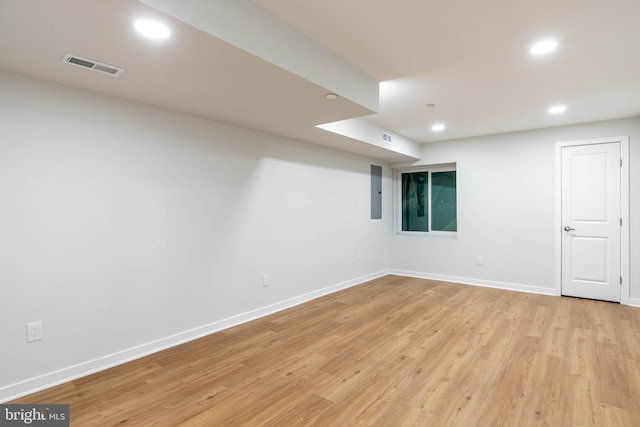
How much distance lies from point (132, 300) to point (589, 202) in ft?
18.2

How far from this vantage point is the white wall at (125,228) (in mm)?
2170

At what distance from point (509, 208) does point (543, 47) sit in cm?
313

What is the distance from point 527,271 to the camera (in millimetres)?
4855

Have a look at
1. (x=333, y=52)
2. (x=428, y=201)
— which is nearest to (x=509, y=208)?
(x=428, y=201)

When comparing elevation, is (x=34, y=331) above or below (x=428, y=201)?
below

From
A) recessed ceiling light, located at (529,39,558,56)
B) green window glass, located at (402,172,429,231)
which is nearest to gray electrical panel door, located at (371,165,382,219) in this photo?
green window glass, located at (402,172,429,231)

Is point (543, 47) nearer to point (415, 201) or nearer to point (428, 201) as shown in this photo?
point (428, 201)

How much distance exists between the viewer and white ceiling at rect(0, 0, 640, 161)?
1679mm

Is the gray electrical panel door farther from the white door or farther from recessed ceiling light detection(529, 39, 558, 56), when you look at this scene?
recessed ceiling light detection(529, 39, 558, 56)

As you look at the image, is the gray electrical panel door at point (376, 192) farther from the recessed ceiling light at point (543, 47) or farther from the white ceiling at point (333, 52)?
the recessed ceiling light at point (543, 47)

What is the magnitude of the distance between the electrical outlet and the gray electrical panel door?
15.1 ft

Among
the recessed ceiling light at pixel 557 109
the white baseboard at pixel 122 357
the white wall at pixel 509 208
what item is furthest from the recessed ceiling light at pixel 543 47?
the white baseboard at pixel 122 357

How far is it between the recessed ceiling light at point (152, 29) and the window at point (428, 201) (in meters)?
5.11
